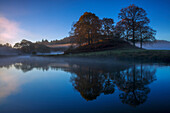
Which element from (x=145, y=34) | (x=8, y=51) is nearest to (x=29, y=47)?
(x=8, y=51)

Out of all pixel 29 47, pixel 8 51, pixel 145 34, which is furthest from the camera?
pixel 29 47

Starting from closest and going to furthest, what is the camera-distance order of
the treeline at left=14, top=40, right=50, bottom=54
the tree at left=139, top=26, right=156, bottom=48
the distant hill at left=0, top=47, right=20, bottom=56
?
the tree at left=139, top=26, right=156, bottom=48, the distant hill at left=0, top=47, right=20, bottom=56, the treeline at left=14, top=40, right=50, bottom=54

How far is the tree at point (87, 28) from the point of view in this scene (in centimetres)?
2614

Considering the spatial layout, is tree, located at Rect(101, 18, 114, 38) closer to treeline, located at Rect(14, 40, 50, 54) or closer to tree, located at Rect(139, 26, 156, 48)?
tree, located at Rect(139, 26, 156, 48)

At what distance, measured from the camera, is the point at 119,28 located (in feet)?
83.0

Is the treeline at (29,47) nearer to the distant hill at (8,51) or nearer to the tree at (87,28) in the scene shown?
the distant hill at (8,51)

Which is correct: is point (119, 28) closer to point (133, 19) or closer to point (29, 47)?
point (133, 19)

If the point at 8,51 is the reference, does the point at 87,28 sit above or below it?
above

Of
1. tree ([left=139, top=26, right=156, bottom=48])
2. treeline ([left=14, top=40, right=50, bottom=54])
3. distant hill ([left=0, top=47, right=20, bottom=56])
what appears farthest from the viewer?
treeline ([left=14, top=40, right=50, bottom=54])

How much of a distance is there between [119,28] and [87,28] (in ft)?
25.7

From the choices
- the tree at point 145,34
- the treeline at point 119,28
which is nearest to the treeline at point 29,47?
the treeline at point 119,28

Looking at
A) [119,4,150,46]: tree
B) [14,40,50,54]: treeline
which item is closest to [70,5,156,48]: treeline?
[119,4,150,46]: tree

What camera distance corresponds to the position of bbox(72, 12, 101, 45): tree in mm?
26141

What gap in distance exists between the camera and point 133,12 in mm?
24625
